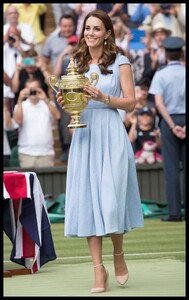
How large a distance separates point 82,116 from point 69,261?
9.37 feet

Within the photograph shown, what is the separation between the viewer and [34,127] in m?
17.8

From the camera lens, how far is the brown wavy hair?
8.73 m

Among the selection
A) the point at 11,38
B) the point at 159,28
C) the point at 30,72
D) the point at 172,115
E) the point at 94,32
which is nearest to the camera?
the point at 94,32

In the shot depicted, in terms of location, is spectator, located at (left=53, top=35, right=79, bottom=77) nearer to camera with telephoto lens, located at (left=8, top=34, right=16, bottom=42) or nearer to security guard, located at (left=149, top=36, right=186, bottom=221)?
camera with telephoto lens, located at (left=8, top=34, right=16, bottom=42)

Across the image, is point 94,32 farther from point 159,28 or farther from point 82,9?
point 159,28

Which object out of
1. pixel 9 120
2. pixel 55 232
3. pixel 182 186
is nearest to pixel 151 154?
pixel 182 186

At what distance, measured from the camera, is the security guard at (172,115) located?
15953 millimetres

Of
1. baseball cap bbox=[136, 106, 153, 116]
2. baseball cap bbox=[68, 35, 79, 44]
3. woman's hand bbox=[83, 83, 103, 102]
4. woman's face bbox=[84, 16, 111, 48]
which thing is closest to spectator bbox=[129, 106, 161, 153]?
baseball cap bbox=[136, 106, 153, 116]

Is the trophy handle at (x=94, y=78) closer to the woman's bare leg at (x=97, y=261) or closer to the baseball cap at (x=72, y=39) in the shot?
the woman's bare leg at (x=97, y=261)

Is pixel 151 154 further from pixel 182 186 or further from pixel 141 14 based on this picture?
pixel 141 14

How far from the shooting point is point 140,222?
8805 mm

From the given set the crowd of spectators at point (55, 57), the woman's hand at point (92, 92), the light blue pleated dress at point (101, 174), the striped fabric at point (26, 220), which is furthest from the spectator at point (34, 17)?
the woman's hand at point (92, 92)

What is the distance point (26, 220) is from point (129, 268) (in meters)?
1.00

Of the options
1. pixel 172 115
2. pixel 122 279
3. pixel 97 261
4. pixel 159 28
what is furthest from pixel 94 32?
pixel 159 28
